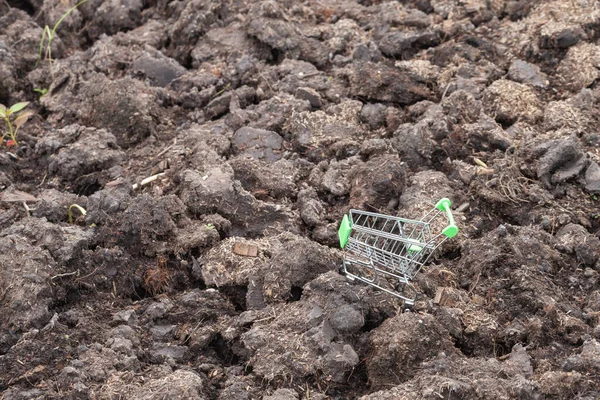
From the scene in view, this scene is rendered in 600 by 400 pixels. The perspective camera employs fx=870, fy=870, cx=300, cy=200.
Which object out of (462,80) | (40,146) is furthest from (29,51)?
(462,80)

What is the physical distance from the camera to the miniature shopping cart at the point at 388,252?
14.0 ft

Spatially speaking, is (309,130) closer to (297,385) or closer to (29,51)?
(297,385)

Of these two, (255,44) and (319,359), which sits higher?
(255,44)

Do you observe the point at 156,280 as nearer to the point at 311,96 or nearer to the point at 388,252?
the point at 388,252

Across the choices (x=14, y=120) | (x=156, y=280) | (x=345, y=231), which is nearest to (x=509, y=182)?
(x=345, y=231)

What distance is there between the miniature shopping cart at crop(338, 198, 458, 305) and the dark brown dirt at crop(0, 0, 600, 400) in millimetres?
101

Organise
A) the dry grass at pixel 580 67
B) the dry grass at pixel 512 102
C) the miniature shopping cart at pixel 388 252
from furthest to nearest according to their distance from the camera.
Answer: the dry grass at pixel 580 67
the dry grass at pixel 512 102
the miniature shopping cart at pixel 388 252

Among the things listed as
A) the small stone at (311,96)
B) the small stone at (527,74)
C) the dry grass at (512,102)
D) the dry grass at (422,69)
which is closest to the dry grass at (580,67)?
the small stone at (527,74)

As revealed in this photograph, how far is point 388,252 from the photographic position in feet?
14.1

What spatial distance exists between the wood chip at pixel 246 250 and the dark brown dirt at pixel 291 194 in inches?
0.5

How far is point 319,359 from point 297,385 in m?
0.15

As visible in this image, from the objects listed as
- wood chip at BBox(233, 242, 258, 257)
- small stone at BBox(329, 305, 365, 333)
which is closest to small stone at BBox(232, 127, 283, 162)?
wood chip at BBox(233, 242, 258, 257)

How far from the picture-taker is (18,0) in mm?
7227

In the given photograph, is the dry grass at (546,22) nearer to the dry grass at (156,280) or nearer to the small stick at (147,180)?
the small stick at (147,180)
